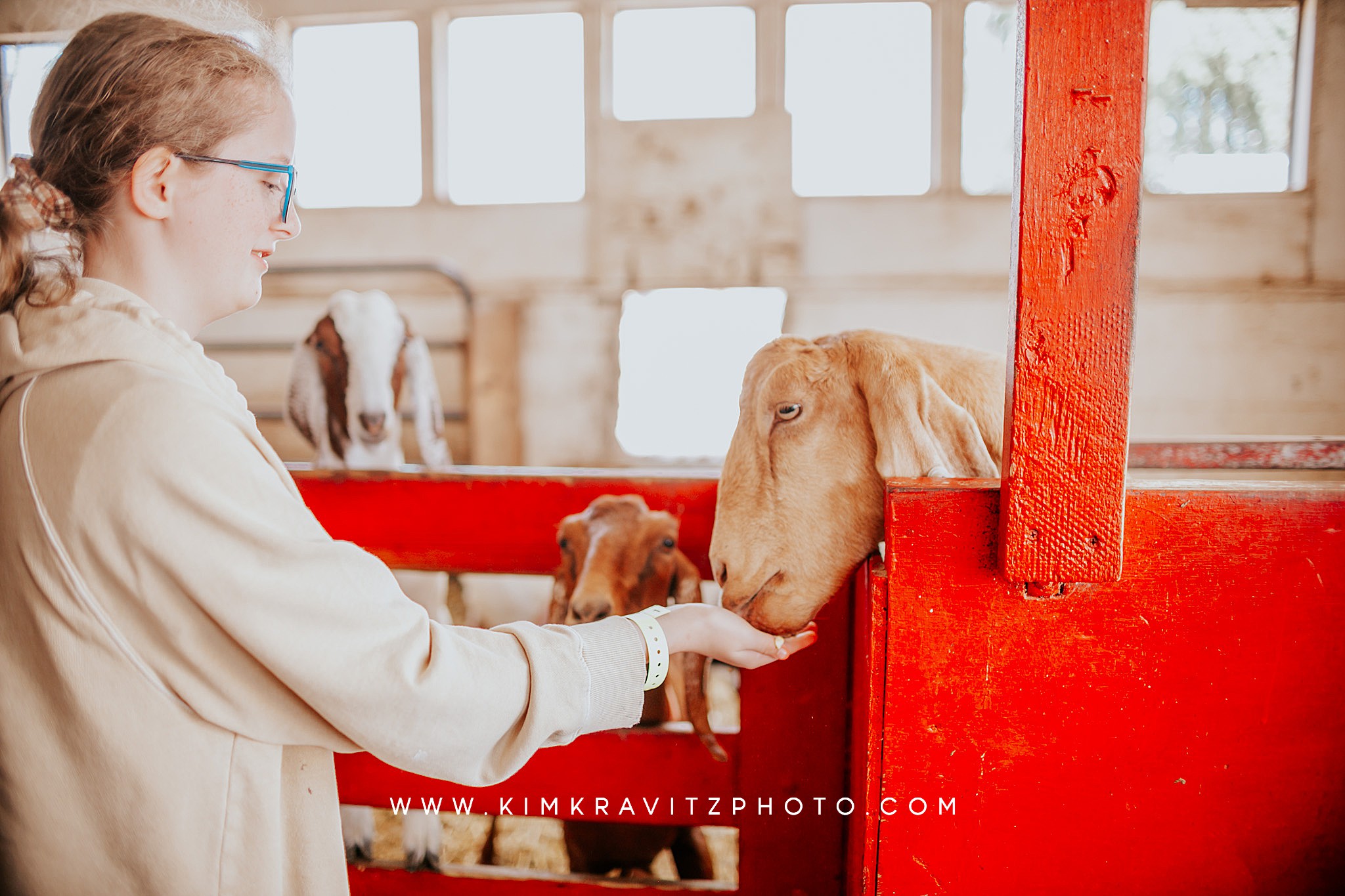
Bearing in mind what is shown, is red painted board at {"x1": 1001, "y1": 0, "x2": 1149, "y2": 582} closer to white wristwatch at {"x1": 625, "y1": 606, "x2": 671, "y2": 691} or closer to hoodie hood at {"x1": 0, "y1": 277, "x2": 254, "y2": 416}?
white wristwatch at {"x1": 625, "y1": 606, "x2": 671, "y2": 691}

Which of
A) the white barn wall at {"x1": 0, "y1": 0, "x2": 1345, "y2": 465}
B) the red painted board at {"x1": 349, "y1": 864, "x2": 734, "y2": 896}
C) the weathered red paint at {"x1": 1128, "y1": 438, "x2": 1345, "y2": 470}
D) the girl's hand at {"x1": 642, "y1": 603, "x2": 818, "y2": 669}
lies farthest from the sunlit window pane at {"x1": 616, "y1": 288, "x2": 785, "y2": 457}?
→ the girl's hand at {"x1": 642, "y1": 603, "x2": 818, "y2": 669}

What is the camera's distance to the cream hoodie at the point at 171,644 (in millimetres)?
794

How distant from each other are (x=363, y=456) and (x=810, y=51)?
496 centimetres

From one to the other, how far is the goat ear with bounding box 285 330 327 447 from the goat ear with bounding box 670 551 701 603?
198 centimetres

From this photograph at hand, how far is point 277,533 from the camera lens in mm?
815

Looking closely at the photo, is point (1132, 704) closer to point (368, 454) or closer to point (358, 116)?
point (368, 454)

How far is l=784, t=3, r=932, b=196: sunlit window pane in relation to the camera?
625cm

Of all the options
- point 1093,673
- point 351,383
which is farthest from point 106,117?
point 351,383

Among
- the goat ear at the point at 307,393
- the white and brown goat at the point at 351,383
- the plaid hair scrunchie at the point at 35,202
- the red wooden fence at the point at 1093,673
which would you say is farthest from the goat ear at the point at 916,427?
the goat ear at the point at 307,393

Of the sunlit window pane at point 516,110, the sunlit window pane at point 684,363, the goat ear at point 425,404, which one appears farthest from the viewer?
the sunlit window pane at point 516,110

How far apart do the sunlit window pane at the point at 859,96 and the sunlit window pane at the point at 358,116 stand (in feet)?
10.3

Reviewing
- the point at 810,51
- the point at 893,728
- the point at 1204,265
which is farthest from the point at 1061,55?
the point at 1204,265

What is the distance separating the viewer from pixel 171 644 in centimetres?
83

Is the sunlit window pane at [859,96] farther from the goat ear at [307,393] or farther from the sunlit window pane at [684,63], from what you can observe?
the goat ear at [307,393]
